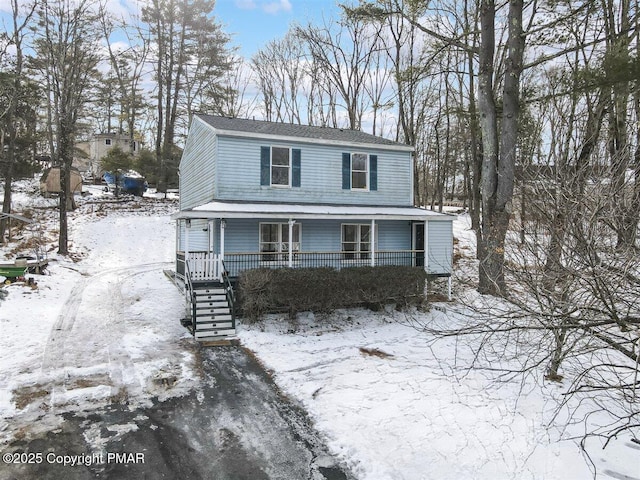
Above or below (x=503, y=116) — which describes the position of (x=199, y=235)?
below

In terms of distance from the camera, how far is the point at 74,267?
59.8ft

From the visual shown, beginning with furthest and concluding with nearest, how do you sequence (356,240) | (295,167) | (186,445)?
(356,240) < (295,167) < (186,445)

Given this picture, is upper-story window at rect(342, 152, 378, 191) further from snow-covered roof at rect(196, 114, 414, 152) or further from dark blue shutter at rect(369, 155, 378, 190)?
snow-covered roof at rect(196, 114, 414, 152)

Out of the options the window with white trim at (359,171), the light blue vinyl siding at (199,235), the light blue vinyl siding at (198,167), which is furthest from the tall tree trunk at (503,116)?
the light blue vinyl siding at (199,235)

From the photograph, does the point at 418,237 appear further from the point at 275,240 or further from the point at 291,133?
the point at 291,133

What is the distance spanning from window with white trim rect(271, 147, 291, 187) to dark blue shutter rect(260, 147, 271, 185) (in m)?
0.22

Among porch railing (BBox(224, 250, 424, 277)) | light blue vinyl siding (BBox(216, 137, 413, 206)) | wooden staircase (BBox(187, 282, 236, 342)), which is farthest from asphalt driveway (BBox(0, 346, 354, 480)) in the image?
light blue vinyl siding (BBox(216, 137, 413, 206))

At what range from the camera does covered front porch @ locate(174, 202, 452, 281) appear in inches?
513

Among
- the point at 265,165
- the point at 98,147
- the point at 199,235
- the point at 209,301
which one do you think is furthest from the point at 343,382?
the point at 98,147

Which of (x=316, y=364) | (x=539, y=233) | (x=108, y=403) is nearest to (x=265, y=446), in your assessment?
(x=108, y=403)

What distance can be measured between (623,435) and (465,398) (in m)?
2.28

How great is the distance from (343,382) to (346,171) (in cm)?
999

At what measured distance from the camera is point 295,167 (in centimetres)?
1559

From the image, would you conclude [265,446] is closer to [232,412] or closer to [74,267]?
[232,412]
